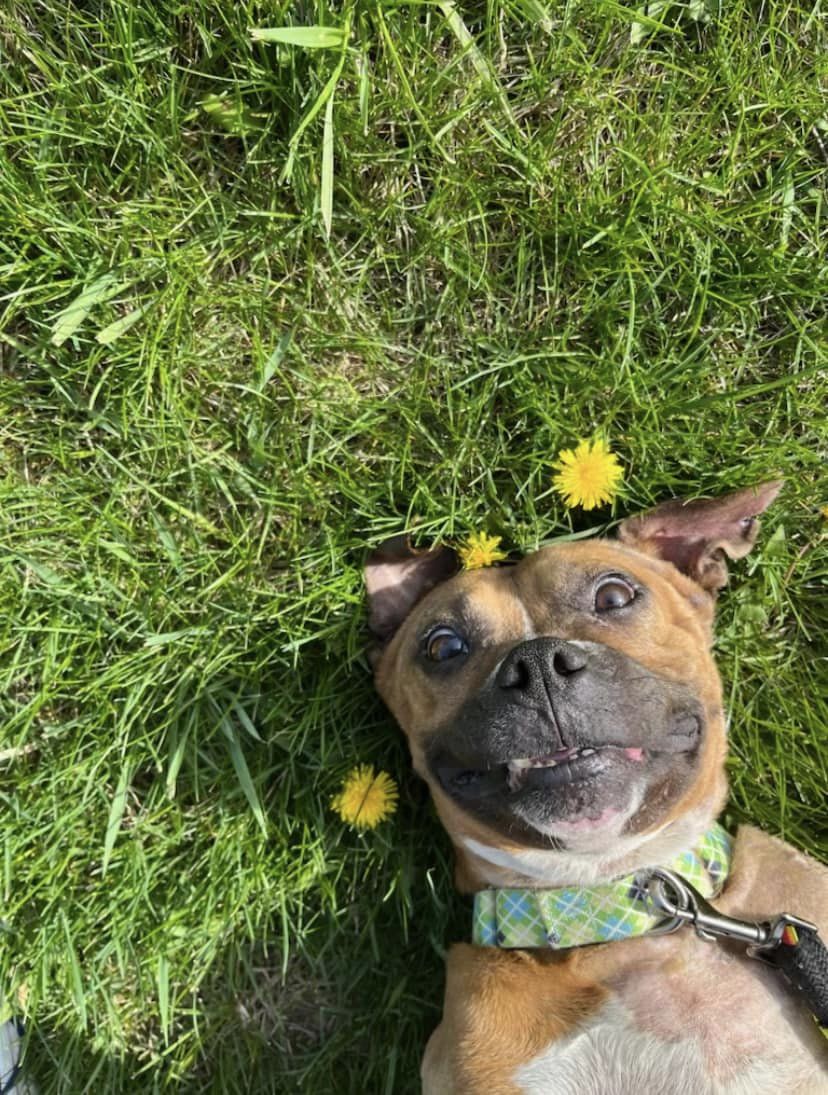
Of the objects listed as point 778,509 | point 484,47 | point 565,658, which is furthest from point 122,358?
point 778,509

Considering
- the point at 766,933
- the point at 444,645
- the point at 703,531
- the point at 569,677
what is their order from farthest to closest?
the point at 703,531 < the point at 444,645 < the point at 766,933 < the point at 569,677

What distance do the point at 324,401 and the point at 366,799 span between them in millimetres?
1543

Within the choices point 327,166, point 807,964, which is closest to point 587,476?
point 327,166

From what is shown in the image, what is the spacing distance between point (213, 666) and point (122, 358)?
1.23 m

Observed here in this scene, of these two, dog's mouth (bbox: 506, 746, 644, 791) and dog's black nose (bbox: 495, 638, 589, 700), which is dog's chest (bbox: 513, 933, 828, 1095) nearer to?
dog's mouth (bbox: 506, 746, 644, 791)

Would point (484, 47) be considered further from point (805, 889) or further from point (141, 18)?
point (805, 889)

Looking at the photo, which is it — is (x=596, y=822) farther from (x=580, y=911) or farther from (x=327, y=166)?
(x=327, y=166)

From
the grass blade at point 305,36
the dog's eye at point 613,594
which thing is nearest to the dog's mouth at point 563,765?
the dog's eye at point 613,594

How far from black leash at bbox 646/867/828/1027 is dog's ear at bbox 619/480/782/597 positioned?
1.03 meters

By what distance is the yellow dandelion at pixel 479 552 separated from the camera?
3.46m

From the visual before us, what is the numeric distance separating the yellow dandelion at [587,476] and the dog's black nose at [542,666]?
964 mm

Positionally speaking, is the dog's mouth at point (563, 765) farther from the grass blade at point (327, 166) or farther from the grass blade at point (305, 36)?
the grass blade at point (305, 36)

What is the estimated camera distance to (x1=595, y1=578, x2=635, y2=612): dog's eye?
2.92m

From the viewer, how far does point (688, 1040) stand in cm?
272
